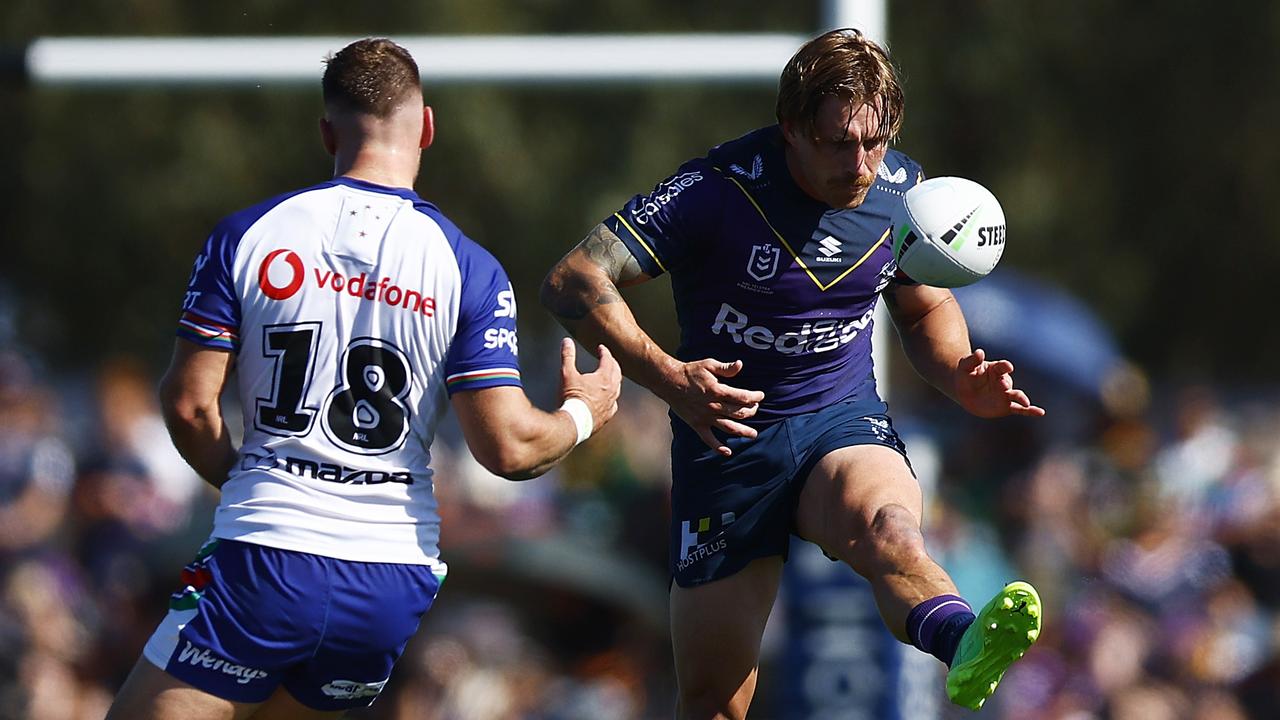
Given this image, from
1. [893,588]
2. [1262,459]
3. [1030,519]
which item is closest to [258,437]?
[893,588]

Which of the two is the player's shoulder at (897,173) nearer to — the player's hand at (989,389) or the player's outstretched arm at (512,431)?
the player's hand at (989,389)

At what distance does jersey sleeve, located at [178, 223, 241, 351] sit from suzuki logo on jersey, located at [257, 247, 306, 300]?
8cm

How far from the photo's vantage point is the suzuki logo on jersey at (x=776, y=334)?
5582 mm

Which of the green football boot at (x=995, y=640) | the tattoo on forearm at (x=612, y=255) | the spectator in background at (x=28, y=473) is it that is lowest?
the spectator in background at (x=28, y=473)

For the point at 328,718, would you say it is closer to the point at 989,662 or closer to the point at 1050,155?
the point at 989,662

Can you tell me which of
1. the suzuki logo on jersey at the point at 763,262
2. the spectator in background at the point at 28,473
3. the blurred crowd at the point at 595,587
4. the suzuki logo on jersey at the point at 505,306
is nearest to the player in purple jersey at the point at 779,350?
the suzuki logo on jersey at the point at 763,262

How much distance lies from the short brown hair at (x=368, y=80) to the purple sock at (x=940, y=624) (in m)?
2.09

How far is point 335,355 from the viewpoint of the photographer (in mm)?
4633

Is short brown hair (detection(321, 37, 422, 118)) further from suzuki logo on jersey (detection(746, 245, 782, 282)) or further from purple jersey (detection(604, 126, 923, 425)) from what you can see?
suzuki logo on jersey (detection(746, 245, 782, 282))

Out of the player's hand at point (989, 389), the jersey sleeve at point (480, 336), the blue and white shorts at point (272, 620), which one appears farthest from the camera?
the player's hand at point (989, 389)

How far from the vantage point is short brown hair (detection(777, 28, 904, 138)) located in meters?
5.26

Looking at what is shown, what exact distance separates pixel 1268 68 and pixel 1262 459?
843 cm

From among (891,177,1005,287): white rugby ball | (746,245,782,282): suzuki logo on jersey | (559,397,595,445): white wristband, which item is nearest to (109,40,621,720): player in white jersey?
(559,397,595,445): white wristband

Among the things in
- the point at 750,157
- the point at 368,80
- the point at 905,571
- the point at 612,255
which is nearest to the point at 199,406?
the point at 368,80
